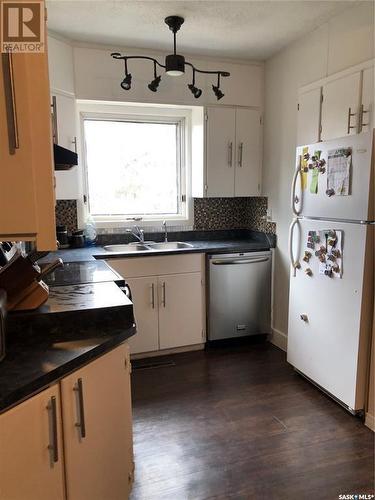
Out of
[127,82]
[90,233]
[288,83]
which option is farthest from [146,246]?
[288,83]

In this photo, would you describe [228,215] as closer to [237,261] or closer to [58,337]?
[237,261]

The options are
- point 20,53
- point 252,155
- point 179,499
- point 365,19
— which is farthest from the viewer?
point 252,155

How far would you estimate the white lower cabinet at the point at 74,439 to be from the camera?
108 centimetres

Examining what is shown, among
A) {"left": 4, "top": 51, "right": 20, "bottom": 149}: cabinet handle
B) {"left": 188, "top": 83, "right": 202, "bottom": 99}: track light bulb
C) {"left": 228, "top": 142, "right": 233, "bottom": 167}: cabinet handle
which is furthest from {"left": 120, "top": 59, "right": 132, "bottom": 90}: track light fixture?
{"left": 4, "top": 51, "right": 20, "bottom": 149}: cabinet handle

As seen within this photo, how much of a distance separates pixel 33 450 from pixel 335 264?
1.91 meters

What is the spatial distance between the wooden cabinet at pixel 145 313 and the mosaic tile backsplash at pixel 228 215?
70 centimetres

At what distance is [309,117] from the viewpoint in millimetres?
2812

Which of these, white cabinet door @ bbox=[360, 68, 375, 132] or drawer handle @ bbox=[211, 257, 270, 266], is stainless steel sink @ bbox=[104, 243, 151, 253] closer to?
drawer handle @ bbox=[211, 257, 270, 266]

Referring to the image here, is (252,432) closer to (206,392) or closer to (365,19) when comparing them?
Result: (206,392)

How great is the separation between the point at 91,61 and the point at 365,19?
202 cm

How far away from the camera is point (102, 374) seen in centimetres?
139

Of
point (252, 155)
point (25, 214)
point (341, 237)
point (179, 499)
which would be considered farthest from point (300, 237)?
point (25, 214)

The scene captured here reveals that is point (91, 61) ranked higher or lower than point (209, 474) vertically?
higher

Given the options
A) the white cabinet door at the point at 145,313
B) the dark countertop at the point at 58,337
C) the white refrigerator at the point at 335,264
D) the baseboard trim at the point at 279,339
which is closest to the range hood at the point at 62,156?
the dark countertop at the point at 58,337
